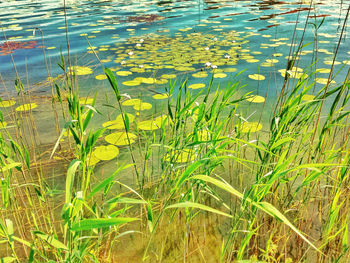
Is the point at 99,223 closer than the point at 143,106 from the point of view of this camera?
Yes

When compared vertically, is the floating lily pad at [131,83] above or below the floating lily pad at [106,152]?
above

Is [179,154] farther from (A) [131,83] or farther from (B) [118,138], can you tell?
(A) [131,83]

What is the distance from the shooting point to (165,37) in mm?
4395

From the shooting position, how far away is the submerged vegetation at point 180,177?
87cm

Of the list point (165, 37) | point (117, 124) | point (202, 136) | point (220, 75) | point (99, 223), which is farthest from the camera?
point (165, 37)

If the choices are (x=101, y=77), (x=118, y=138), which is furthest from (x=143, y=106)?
(x=101, y=77)

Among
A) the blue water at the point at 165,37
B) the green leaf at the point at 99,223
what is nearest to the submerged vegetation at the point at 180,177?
A: the green leaf at the point at 99,223

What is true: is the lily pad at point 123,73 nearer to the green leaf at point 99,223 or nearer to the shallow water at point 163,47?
the shallow water at point 163,47

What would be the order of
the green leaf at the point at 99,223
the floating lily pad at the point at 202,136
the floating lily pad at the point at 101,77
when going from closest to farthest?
the green leaf at the point at 99,223 < the floating lily pad at the point at 202,136 < the floating lily pad at the point at 101,77

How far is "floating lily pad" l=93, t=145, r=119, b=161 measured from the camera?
67.7 inches

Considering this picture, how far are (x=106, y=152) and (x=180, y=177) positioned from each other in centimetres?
102

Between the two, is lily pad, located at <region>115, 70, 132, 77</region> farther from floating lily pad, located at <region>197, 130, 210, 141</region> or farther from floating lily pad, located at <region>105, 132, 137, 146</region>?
floating lily pad, located at <region>197, 130, 210, 141</region>

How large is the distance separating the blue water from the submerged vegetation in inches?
7.3

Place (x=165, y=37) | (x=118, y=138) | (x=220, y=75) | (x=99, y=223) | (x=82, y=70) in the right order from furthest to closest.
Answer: (x=165, y=37)
(x=82, y=70)
(x=220, y=75)
(x=118, y=138)
(x=99, y=223)
